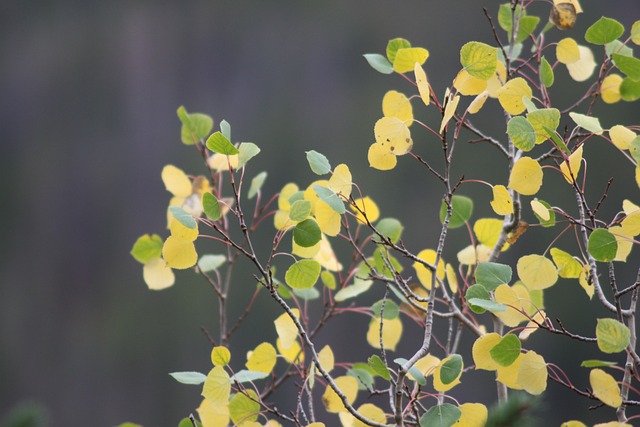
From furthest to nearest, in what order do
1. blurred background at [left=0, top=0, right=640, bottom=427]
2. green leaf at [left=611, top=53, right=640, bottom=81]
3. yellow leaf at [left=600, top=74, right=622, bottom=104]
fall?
blurred background at [left=0, top=0, right=640, bottom=427] → yellow leaf at [left=600, top=74, right=622, bottom=104] → green leaf at [left=611, top=53, right=640, bottom=81]

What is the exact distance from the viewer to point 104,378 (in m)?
2.06

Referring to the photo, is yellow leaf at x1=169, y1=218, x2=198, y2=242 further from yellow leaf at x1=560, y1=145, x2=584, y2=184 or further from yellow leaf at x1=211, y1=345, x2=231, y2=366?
yellow leaf at x1=560, y1=145, x2=584, y2=184

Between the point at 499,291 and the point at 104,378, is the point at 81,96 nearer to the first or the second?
the point at 104,378

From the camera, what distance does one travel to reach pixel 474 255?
2.41ft

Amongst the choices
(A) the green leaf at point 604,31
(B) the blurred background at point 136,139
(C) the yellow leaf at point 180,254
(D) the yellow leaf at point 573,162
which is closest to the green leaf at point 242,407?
(C) the yellow leaf at point 180,254

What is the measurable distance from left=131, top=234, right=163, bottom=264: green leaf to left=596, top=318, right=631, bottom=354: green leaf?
0.44 metres

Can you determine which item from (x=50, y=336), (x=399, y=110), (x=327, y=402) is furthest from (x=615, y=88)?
(x=50, y=336)

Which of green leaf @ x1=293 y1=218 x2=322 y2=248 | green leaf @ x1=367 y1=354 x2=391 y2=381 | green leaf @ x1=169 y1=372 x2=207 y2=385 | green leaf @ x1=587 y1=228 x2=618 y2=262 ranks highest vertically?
green leaf @ x1=293 y1=218 x2=322 y2=248

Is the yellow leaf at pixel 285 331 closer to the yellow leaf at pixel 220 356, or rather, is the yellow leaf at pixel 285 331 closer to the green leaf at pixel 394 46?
the yellow leaf at pixel 220 356

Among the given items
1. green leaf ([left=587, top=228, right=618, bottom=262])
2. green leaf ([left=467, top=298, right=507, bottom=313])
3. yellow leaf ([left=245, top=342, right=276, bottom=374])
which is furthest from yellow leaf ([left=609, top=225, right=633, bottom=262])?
yellow leaf ([left=245, top=342, right=276, bottom=374])

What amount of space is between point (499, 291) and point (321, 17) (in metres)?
1.72

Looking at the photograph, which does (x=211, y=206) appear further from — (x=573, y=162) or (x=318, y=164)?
(x=573, y=162)

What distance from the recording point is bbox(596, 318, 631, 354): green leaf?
1.61ft

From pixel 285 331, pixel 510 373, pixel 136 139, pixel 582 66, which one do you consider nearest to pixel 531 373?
pixel 510 373
